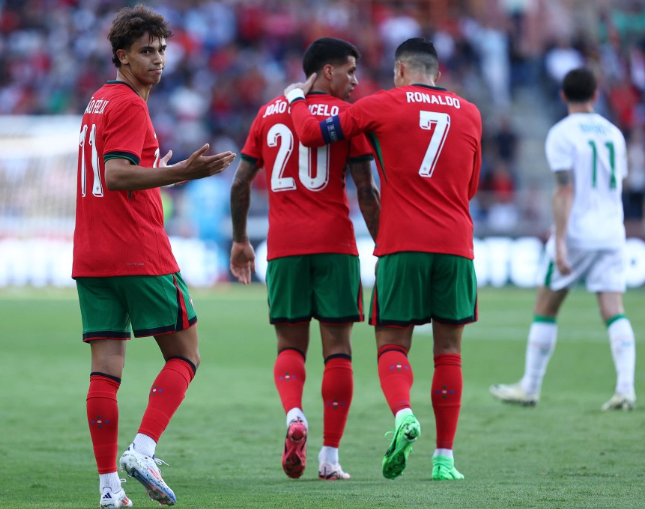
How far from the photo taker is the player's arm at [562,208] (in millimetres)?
8477

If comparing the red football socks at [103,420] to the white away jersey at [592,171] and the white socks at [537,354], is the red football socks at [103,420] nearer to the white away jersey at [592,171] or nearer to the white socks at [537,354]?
the white socks at [537,354]

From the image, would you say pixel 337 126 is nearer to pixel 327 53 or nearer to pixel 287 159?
pixel 287 159

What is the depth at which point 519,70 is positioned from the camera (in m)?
28.1

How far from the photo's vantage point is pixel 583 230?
8.73m

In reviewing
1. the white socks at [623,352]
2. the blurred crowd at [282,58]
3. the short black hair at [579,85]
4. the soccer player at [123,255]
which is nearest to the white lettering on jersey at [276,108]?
the soccer player at [123,255]

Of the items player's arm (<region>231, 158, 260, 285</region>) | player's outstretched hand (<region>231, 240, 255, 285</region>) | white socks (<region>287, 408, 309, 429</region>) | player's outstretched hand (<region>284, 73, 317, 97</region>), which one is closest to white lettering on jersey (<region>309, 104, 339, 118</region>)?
player's outstretched hand (<region>284, 73, 317, 97</region>)

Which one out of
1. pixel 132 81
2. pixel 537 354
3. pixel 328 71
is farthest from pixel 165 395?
pixel 537 354

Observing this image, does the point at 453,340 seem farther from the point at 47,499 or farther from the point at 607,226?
the point at 607,226

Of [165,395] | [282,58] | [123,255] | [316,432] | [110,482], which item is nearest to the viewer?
[110,482]

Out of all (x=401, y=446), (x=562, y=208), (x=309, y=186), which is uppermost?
(x=562, y=208)

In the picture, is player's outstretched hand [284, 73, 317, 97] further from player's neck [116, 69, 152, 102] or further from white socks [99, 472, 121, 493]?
white socks [99, 472, 121, 493]

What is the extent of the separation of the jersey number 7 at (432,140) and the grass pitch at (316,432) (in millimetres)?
1525

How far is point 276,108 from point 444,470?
2086 millimetres

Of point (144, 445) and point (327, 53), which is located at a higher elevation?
point (327, 53)
